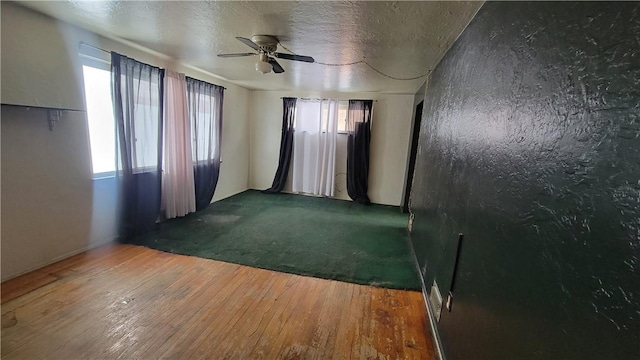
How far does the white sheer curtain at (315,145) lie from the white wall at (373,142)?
16 cm

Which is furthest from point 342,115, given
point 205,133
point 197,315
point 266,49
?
point 197,315

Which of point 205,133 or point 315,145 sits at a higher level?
point 205,133

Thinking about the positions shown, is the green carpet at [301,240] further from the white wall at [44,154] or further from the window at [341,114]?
Result: the window at [341,114]

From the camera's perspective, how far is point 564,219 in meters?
0.69

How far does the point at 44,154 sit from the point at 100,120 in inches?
22.2

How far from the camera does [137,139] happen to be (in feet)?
9.33

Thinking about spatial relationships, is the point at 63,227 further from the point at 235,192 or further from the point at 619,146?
the point at 619,146

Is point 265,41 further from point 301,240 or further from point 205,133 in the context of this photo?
point 205,133

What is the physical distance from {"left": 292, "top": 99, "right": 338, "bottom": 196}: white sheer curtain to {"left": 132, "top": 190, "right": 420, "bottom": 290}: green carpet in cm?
83

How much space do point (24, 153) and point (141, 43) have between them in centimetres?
140

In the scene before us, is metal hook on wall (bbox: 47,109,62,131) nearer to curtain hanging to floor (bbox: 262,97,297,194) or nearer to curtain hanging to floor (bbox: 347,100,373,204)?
curtain hanging to floor (bbox: 262,97,297,194)

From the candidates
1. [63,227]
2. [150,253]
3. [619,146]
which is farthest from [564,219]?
[63,227]

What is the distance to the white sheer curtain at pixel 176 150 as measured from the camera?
125 inches

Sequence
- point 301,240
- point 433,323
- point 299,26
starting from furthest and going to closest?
point 301,240 → point 299,26 → point 433,323
